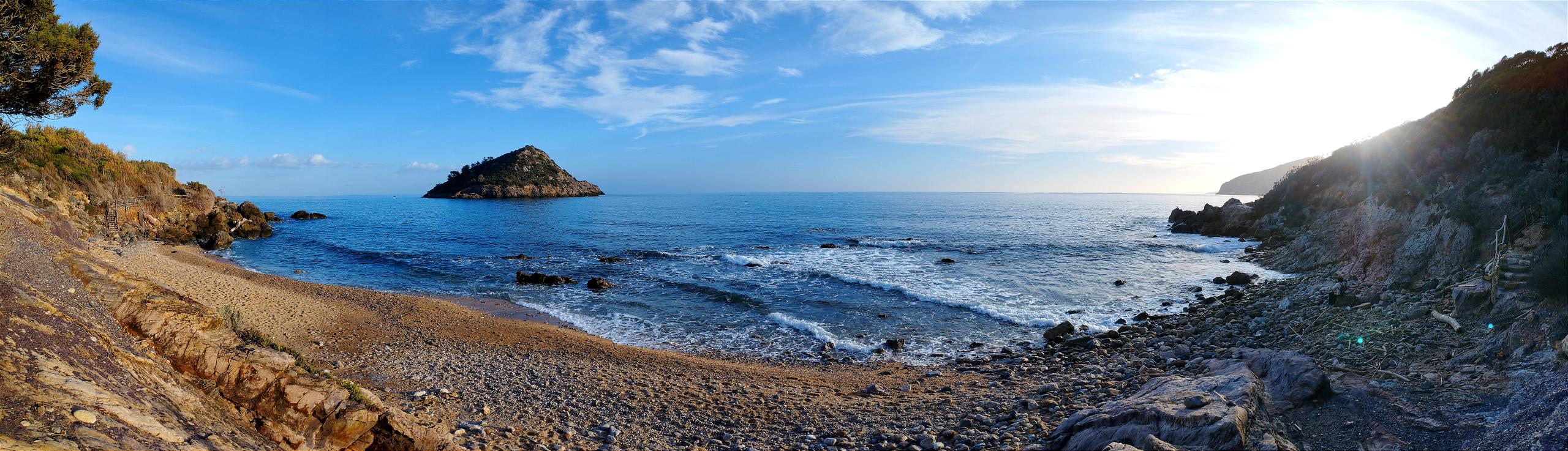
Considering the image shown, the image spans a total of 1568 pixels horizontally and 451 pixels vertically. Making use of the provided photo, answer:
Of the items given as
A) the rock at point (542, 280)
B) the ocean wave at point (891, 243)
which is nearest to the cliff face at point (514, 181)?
the ocean wave at point (891, 243)

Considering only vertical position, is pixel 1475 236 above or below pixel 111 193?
below

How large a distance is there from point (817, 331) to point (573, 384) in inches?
308

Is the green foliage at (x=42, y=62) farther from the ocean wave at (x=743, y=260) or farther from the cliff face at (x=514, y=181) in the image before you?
the cliff face at (x=514, y=181)

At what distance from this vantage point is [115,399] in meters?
4.55

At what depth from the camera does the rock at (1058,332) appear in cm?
1527

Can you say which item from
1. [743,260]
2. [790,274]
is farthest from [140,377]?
[743,260]

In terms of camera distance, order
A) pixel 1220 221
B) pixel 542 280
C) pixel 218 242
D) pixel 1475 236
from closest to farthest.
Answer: pixel 1475 236 < pixel 542 280 < pixel 218 242 < pixel 1220 221

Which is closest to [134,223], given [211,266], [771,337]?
[211,266]

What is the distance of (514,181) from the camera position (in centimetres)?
14750

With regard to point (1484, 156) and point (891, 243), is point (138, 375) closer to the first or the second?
point (1484, 156)

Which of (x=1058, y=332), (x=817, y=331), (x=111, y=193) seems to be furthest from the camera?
(x=111, y=193)

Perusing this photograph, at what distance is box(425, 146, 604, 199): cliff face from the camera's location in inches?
→ 5635

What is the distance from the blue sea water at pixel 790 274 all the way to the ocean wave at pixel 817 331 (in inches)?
3.5

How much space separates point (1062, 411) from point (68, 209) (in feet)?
144
